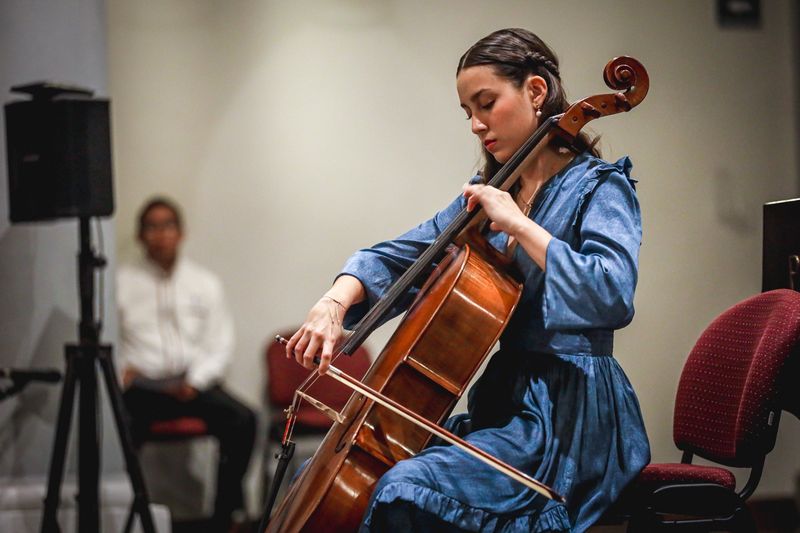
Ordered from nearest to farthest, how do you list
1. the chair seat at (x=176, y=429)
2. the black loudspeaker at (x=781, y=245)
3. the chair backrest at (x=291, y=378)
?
1. the black loudspeaker at (x=781, y=245)
2. the chair seat at (x=176, y=429)
3. the chair backrest at (x=291, y=378)

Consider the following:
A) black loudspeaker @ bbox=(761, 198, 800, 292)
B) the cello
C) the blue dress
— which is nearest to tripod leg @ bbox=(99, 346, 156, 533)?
the cello

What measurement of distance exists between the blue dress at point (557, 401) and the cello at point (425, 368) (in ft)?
0.17

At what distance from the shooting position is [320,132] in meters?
4.01

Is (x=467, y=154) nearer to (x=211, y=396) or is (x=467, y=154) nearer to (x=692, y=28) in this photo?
(x=692, y=28)

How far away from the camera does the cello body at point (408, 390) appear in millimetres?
1371

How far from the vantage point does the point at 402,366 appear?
1.43 meters

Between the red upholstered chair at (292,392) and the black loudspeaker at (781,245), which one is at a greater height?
the black loudspeaker at (781,245)

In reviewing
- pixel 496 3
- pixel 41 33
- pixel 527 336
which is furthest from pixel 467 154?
pixel 527 336

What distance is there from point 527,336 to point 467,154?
244 centimetres

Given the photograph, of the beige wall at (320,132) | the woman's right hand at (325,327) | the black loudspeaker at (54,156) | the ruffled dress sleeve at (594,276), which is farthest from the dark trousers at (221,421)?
the ruffled dress sleeve at (594,276)

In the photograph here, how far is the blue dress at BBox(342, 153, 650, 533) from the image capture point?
1352 millimetres

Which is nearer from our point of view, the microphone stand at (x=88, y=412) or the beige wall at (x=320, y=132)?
the microphone stand at (x=88, y=412)

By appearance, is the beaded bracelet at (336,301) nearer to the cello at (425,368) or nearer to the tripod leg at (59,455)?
the cello at (425,368)

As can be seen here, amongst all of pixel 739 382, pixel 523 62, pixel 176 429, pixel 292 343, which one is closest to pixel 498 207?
pixel 523 62
